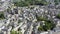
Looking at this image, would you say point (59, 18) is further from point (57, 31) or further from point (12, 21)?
point (12, 21)

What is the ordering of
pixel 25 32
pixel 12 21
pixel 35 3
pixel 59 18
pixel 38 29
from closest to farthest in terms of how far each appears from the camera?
1. pixel 25 32
2. pixel 38 29
3. pixel 12 21
4. pixel 59 18
5. pixel 35 3

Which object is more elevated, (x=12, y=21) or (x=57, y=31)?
(x=12, y=21)

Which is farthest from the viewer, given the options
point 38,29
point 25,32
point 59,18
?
point 59,18

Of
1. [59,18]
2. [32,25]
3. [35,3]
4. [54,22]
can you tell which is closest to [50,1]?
[35,3]

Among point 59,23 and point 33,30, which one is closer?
point 33,30

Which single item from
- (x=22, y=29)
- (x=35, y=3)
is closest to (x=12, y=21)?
(x=22, y=29)

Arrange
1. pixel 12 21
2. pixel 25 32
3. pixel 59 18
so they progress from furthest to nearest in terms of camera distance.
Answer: pixel 59 18, pixel 12 21, pixel 25 32

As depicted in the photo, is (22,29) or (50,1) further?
(50,1)

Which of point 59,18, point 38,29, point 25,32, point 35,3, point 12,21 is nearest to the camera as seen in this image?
point 25,32

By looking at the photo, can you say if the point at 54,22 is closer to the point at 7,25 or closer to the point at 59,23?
the point at 59,23
